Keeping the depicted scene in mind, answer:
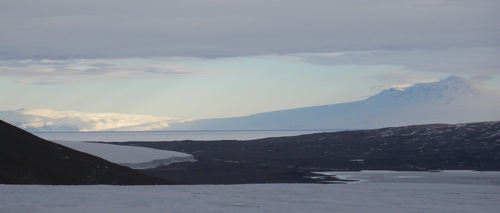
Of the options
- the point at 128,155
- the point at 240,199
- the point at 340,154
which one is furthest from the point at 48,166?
the point at 340,154

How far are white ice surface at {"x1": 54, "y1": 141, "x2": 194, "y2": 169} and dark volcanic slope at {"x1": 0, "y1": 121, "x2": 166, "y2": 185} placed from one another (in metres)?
19.6

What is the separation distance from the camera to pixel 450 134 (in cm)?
12344

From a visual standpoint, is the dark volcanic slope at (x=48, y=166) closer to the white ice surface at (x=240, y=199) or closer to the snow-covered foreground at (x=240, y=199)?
the snow-covered foreground at (x=240, y=199)

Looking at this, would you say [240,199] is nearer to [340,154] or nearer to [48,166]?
[48,166]

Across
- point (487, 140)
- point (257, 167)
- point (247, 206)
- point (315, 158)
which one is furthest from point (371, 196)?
point (487, 140)

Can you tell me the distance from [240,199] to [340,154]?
80.3 metres

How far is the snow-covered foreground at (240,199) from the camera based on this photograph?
26.9m

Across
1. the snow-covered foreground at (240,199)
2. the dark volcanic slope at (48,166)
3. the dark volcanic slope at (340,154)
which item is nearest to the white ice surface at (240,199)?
the snow-covered foreground at (240,199)

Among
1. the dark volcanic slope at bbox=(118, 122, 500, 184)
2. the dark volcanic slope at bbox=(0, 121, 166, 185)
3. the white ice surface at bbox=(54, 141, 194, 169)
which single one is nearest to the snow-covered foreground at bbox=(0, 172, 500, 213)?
the dark volcanic slope at bbox=(0, 121, 166, 185)

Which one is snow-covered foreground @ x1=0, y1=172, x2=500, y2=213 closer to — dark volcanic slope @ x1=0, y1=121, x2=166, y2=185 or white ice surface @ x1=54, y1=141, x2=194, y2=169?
dark volcanic slope @ x1=0, y1=121, x2=166, y2=185

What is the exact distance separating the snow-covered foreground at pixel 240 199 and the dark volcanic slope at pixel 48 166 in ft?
31.0

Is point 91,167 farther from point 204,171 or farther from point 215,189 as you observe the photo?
point 204,171

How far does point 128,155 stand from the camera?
81250mm

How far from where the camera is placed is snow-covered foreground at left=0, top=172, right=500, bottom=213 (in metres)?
26.9
